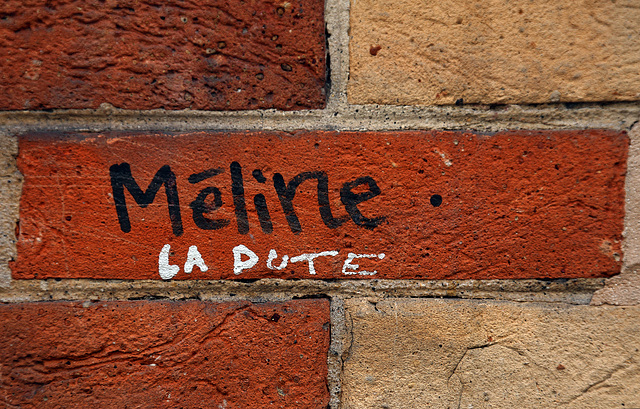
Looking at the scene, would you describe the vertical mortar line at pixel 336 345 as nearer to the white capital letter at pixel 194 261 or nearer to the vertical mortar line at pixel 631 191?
the white capital letter at pixel 194 261

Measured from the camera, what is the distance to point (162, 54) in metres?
0.37

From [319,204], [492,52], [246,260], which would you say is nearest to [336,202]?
[319,204]

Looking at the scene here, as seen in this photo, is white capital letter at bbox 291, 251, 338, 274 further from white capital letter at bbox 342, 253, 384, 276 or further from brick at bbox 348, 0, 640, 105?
brick at bbox 348, 0, 640, 105

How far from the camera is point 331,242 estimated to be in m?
0.39

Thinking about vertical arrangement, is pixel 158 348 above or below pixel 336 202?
Result: below

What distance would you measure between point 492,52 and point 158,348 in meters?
0.51

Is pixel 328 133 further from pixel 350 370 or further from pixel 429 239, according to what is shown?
pixel 350 370

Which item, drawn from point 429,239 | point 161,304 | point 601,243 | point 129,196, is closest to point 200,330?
point 161,304

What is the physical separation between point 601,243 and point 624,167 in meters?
0.09

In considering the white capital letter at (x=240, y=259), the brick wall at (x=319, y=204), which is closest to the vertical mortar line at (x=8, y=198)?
the brick wall at (x=319, y=204)

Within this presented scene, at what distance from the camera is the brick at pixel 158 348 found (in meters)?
0.40

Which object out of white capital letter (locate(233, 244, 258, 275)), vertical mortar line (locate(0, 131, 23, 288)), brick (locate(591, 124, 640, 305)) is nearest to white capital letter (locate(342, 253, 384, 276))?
white capital letter (locate(233, 244, 258, 275))

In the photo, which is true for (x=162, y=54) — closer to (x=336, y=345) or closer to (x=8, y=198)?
(x=8, y=198)

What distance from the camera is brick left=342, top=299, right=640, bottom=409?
390 mm
